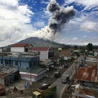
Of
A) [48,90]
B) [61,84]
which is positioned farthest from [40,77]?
[48,90]

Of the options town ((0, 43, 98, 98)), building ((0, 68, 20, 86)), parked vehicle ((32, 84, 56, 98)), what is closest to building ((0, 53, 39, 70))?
town ((0, 43, 98, 98))

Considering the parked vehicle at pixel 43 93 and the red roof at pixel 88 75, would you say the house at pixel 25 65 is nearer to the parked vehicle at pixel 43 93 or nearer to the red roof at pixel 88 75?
the red roof at pixel 88 75

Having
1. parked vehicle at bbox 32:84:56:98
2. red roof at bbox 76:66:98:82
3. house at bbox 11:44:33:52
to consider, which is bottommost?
parked vehicle at bbox 32:84:56:98

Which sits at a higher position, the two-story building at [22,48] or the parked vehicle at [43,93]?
the two-story building at [22,48]

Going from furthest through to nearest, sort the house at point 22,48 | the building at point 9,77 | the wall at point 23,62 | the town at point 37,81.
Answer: the house at point 22,48 → the wall at point 23,62 → the building at point 9,77 → the town at point 37,81

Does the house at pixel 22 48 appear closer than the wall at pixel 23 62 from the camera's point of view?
No

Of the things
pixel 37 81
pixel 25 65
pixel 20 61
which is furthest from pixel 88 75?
pixel 20 61

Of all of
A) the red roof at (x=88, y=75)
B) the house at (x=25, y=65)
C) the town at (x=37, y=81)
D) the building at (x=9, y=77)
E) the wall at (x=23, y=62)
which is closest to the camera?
the town at (x=37, y=81)

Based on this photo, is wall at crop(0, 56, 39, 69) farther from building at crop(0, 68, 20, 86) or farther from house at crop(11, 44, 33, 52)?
house at crop(11, 44, 33, 52)

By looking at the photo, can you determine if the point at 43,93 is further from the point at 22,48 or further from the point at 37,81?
the point at 22,48

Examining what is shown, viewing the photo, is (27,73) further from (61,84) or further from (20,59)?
(61,84)

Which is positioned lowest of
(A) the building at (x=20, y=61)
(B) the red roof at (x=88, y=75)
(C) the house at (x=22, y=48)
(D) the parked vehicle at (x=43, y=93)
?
(D) the parked vehicle at (x=43, y=93)

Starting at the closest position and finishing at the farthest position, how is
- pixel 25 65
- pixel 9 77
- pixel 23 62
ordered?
pixel 9 77 → pixel 25 65 → pixel 23 62

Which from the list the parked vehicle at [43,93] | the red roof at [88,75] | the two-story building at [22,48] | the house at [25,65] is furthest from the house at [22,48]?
the parked vehicle at [43,93]
